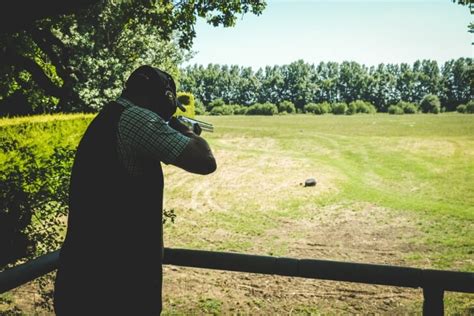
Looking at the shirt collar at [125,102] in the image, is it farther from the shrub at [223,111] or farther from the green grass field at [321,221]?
the shrub at [223,111]

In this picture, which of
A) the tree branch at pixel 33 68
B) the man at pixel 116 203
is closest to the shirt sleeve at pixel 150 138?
the man at pixel 116 203

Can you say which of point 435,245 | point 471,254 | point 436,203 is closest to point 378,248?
point 435,245

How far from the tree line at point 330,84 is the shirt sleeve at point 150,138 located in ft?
446

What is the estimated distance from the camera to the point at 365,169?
2050cm

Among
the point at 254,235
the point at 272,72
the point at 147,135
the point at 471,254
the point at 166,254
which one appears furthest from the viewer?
the point at 272,72

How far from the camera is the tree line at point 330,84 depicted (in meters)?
137

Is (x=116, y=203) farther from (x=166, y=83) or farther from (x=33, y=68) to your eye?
(x=33, y=68)

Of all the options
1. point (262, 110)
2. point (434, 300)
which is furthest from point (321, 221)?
point (262, 110)

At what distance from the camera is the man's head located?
218 cm

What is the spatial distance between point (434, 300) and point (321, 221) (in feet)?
34.0

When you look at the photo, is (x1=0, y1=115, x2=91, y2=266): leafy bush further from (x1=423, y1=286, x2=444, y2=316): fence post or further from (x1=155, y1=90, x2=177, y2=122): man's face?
(x1=423, y1=286, x2=444, y2=316): fence post

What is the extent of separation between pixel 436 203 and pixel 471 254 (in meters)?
4.98

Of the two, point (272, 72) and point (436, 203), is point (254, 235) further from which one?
point (272, 72)

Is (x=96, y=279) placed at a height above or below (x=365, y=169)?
above
